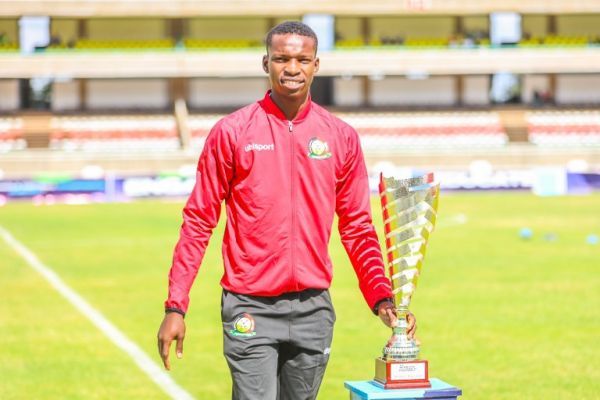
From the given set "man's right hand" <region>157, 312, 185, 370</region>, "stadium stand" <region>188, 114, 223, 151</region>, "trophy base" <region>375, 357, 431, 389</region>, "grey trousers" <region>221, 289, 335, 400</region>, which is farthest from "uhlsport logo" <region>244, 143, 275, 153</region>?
"stadium stand" <region>188, 114, 223, 151</region>

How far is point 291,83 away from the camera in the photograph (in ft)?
16.9

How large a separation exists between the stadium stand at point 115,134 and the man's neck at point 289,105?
4658 centimetres

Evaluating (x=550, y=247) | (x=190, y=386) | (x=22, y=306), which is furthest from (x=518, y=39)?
(x=190, y=386)

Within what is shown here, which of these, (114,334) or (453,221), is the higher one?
(114,334)

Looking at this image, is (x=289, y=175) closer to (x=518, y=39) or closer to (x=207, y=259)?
(x=207, y=259)

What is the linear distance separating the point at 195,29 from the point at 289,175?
56.7 metres

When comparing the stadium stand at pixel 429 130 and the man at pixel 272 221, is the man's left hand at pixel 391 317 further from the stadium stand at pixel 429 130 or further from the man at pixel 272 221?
the stadium stand at pixel 429 130

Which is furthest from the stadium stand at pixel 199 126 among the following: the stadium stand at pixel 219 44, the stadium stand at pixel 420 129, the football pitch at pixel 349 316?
the football pitch at pixel 349 316

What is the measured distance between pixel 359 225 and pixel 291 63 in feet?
2.53

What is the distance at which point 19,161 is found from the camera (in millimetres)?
49375

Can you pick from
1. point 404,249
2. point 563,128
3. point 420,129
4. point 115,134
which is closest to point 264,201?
point 404,249

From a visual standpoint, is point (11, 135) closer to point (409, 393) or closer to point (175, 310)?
point (175, 310)

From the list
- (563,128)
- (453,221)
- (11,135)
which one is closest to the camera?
(453,221)

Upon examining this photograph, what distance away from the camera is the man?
5.13 m
